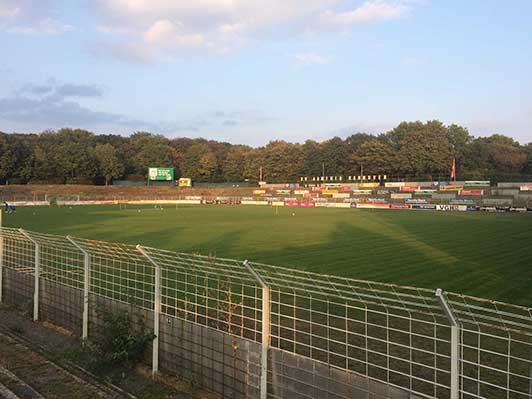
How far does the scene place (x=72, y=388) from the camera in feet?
18.3

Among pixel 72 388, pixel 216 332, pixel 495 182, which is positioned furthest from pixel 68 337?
pixel 495 182

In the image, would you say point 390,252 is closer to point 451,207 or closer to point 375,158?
point 451,207

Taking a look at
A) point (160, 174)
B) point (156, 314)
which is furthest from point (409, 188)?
point (156, 314)

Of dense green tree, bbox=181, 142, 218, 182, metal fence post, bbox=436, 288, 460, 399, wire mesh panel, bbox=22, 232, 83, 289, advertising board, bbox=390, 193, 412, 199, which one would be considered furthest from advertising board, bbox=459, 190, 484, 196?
metal fence post, bbox=436, 288, 460, 399

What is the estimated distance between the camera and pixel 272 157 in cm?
A: 11694

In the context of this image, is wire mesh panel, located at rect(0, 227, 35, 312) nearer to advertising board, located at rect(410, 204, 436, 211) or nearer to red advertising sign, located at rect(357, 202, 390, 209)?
advertising board, located at rect(410, 204, 436, 211)

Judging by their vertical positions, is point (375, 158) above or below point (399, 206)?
above

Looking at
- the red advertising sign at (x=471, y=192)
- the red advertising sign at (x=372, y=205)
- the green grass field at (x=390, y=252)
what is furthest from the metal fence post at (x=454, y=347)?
the red advertising sign at (x=471, y=192)

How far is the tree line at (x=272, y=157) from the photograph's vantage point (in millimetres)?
98250

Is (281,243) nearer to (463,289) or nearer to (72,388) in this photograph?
(463,289)

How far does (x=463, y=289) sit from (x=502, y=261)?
529 centimetres

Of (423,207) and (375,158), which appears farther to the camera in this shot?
(375,158)

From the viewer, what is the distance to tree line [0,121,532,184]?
9825cm

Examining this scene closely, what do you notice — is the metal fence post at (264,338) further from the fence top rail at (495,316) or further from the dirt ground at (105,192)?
the dirt ground at (105,192)
